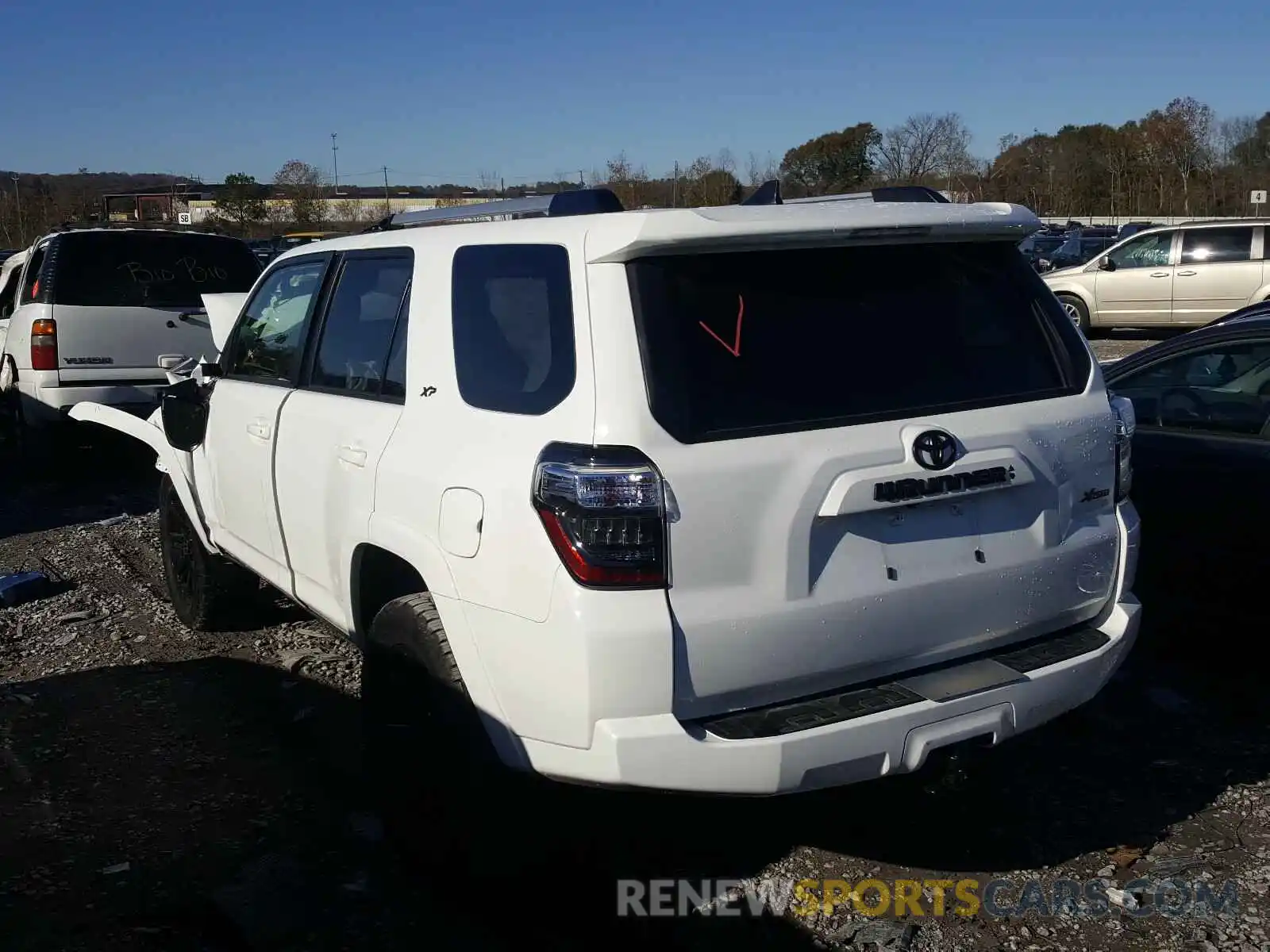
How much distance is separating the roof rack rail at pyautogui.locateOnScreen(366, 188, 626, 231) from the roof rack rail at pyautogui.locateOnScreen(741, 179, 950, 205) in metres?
0.57

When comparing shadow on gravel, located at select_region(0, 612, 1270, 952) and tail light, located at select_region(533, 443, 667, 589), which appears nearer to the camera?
tail light, located at select_region(533, 443, 667, 589)

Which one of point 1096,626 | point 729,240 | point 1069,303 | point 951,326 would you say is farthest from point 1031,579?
point 1069,303

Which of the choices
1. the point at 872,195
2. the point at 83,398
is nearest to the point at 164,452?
the point at 872,195

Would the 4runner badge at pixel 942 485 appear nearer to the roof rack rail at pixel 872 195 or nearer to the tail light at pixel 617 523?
the tail light at pixel 617 523

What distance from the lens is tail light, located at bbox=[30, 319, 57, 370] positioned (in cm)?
938

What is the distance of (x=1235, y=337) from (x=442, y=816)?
3947mm

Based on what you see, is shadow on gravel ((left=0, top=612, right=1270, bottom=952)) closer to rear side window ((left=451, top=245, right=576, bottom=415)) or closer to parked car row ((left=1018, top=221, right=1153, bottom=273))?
rear side window ((left=451, top=245, right=576, bottom=415))

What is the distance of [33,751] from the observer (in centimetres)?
462

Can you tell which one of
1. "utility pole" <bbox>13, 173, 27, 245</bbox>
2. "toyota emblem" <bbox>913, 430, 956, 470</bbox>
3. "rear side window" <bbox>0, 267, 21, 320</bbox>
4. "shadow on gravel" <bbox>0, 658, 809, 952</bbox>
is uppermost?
"utility pole" <bbox>13, 173, 27, 245</bbox>

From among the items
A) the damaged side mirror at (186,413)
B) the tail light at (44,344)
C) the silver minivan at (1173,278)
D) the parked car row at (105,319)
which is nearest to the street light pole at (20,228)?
the parked car row at (105,319)

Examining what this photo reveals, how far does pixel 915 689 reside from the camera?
3.12m

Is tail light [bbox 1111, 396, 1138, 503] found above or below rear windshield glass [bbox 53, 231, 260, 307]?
below

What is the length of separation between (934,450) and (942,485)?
9 centimetres

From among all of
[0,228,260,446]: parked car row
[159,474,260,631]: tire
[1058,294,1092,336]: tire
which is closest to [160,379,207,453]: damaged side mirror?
[159,474,260,631]: tire
